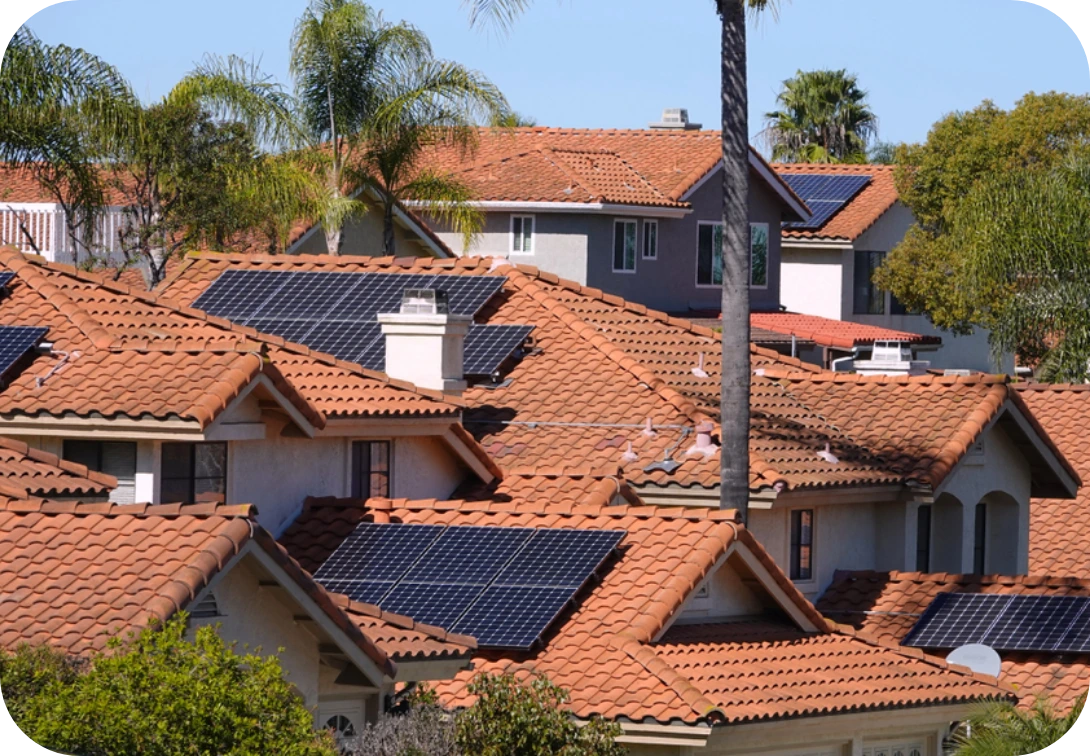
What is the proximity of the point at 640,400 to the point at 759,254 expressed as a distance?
2748 centimetres

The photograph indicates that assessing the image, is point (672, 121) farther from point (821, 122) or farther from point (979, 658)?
point (979, 658)

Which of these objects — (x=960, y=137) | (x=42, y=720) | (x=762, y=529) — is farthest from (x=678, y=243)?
(x=42, y=720)

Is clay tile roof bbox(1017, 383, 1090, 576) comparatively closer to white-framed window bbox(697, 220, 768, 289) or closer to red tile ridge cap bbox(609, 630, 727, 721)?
red tile ridge cap bbox(609, 630, 727, 721)

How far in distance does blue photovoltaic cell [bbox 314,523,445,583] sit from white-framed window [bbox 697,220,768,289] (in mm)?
30051

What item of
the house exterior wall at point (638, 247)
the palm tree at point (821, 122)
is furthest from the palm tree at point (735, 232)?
the palm tree at point (821, 122)

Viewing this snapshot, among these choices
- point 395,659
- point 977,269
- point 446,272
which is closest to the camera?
point 395,659

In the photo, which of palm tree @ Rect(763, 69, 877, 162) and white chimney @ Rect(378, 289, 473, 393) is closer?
white chimney @ Rect(378, 289, 473, 393)

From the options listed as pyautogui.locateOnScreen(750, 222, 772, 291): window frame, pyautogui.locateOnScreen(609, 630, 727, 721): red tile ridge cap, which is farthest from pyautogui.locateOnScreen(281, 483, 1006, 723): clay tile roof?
pyautogui.locateOnScreen(750, 222, 772, 291): window frame

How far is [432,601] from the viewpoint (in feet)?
68.9

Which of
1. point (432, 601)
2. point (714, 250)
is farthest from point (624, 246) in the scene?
point (432, 601)

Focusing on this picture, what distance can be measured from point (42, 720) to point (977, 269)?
114 ft

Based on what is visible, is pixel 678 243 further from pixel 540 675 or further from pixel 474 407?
pixel 540 675

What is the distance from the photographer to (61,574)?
16125mm

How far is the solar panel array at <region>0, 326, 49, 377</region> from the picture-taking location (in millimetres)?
22358
